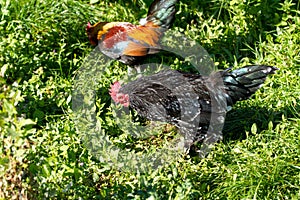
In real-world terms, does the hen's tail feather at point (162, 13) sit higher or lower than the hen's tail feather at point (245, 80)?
higher

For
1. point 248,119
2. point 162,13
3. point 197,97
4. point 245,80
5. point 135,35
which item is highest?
point 162,13

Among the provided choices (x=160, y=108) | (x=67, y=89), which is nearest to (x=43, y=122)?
(x=67, y=89)

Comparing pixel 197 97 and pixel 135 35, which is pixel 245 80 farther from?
pixel 135 35

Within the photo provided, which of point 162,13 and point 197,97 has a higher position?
point 162,13

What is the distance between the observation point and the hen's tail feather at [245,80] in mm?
4590

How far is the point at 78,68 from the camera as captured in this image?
582 cm

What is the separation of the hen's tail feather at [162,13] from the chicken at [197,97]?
1057 mm

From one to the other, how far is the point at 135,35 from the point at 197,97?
1.25m

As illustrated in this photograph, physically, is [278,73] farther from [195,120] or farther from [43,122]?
[43,122]

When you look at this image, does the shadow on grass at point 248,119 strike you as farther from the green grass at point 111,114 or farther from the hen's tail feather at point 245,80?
the hen's tail feather at point 245,80

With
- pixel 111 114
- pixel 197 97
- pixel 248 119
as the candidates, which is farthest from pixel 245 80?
pixel 111 114

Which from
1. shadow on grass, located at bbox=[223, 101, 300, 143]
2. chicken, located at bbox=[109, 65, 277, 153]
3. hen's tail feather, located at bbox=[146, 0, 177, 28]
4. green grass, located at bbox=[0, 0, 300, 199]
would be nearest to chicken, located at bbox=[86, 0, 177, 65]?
hen's tail feather, located at bbox=[146, 0, 177, 28]

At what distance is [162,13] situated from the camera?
5719 millimetres

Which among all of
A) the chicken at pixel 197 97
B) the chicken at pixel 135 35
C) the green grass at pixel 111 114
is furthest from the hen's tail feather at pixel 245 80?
the chicken at pixel 135 35
